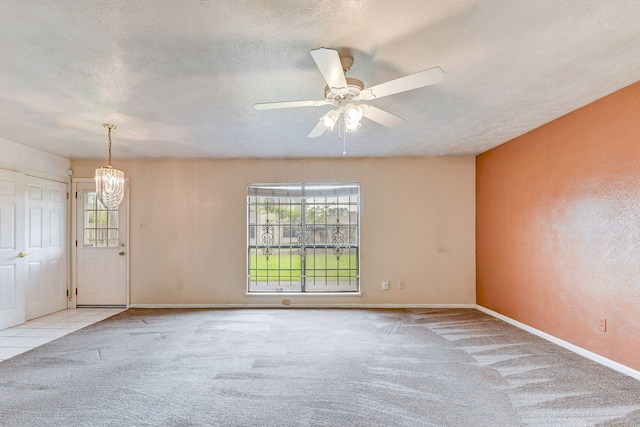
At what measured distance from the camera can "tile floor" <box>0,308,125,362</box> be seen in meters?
3.45

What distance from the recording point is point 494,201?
4.57 m

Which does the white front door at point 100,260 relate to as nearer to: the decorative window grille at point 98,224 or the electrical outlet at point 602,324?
the decorative window grille at point 98,224

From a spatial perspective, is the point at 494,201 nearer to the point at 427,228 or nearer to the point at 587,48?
the point at 427,228

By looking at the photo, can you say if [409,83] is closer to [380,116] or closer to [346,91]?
[346,91]

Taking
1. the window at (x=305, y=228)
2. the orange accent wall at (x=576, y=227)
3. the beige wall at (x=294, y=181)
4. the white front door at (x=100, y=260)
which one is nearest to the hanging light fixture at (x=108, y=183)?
the beige wall at (x=294, y=181)

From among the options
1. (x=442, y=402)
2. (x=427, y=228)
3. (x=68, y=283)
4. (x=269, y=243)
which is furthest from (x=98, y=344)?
(x=427, y=228)

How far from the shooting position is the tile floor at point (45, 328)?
136 inches

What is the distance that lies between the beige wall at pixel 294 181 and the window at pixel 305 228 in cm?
26

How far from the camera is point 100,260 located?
512 centimetres

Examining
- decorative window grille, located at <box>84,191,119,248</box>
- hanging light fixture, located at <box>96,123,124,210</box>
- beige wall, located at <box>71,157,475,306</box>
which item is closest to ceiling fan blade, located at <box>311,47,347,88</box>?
hanging light fixture, located at <box>96,123,124,210</box>

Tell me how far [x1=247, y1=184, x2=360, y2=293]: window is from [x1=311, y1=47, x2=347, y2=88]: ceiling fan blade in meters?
3.41

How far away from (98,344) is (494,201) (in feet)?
17.4

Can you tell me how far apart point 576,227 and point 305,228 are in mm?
3582

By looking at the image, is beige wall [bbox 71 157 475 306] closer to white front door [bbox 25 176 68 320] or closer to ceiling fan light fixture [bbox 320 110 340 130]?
white front door [bbox 25 176 68 320]
